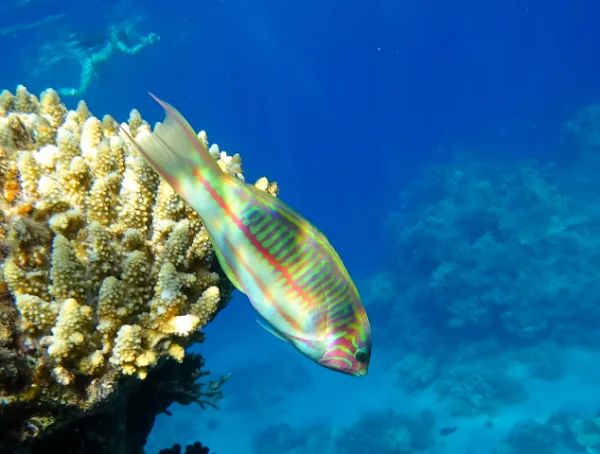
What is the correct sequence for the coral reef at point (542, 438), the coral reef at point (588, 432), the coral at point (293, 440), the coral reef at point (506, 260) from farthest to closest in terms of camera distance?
the coral reef at point (506, 260)
the coral at point (293, 440)
the coral reef at point (542, 438)
the coral reef at point (588, 432)

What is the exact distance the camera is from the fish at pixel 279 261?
4.85ft

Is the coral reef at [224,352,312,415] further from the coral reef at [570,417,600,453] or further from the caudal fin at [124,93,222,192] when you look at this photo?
the caudal fin at [124,93,222,192]

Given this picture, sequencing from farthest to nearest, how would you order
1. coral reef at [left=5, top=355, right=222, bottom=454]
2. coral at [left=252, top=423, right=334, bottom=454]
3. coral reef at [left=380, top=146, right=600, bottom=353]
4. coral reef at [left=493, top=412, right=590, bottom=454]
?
coral reef at [left=380, top=146, right=600, bottom=353] → coral at [left=252, top=423, right=334, bottom=454] → coral reef at [left=493, top=412, right=590, bottom=454] → coral reef at [left=5, top=355, right=222, bottom=454]

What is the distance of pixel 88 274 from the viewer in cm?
232

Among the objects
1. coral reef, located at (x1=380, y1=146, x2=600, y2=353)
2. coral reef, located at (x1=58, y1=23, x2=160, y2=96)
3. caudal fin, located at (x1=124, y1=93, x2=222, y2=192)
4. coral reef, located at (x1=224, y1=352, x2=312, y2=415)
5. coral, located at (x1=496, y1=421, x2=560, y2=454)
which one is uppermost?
coral reef, located at (x1=58, y1=23, x2=160, y2=96)

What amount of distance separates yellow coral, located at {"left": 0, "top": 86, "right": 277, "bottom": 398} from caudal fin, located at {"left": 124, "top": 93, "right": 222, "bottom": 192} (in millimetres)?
974

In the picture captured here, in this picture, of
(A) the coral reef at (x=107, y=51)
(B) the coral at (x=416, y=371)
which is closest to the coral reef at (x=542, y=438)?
(B) the coral at (x=416, y=371)

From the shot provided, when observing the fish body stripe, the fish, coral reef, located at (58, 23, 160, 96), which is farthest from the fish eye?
coral reef, located at (58, 23, 160, 96)

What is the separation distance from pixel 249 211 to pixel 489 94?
90.6 metres

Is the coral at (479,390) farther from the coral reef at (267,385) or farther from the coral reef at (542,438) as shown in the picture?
the coral reef at (267,385)


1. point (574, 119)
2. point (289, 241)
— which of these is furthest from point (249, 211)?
point (574, 119)

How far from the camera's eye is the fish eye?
153cm

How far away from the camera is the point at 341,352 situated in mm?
1528

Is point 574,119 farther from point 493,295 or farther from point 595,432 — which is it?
point 595,432
